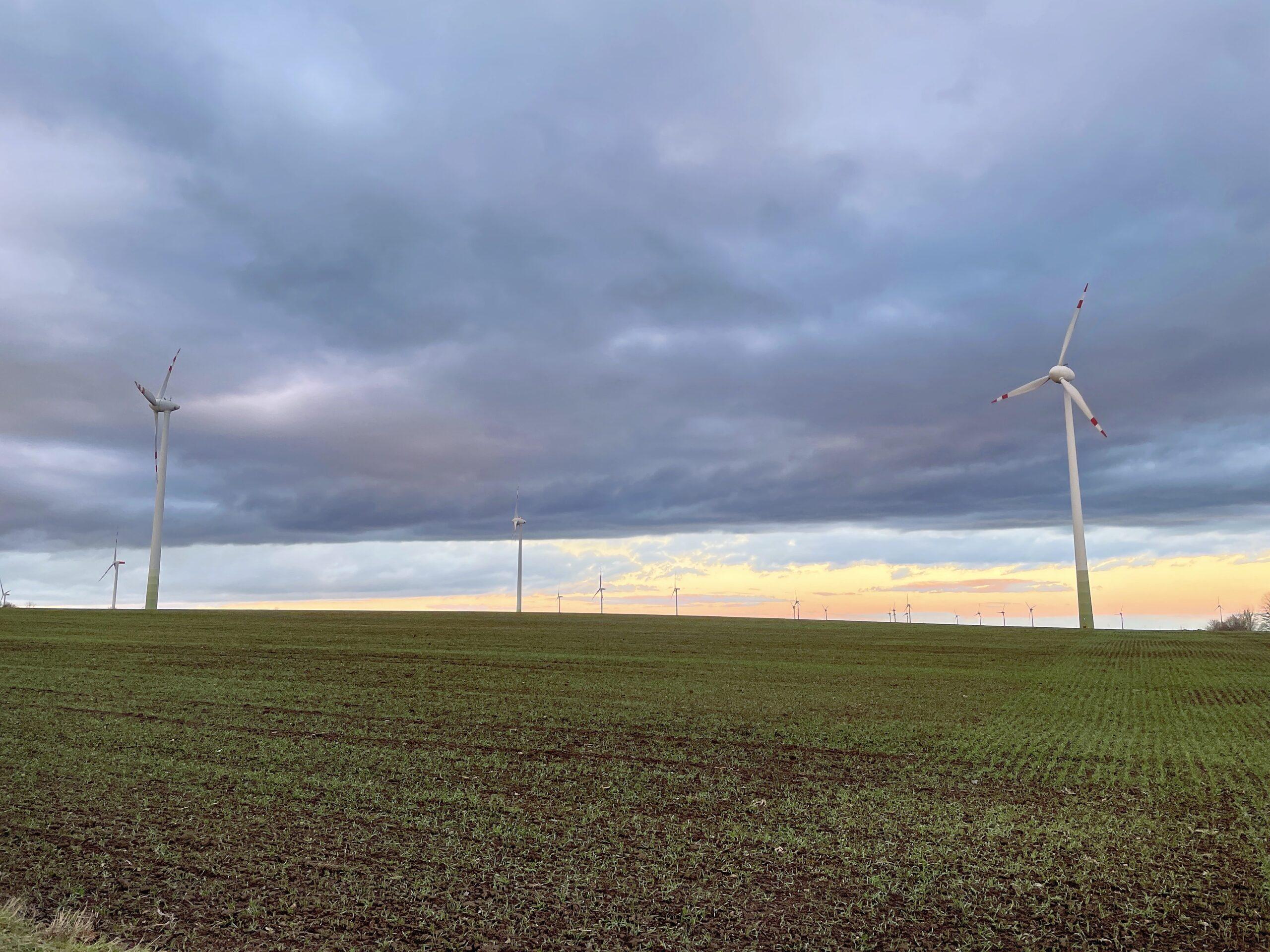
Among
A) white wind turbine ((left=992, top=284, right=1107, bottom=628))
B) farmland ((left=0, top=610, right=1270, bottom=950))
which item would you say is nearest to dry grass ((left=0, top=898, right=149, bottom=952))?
farmland ((left=0, top=610, right=1270, bottom=950))

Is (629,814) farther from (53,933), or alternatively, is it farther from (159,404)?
(159,404)

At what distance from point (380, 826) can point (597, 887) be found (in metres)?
3.42

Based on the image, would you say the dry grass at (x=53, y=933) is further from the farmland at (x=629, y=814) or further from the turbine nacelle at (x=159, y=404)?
the turbine nacelle at (x=159, y=404)

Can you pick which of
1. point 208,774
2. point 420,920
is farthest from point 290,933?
point 208,774

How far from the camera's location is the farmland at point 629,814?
762 cm

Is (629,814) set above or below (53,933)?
below

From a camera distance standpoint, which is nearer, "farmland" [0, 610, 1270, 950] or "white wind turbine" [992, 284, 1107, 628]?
"farmland" [0, 610, 1270, 950]

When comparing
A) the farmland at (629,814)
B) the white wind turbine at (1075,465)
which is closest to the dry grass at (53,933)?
the farmland at (629,814)

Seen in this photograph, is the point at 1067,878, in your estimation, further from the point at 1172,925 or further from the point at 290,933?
the point at 290,933

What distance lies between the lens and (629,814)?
1088cm

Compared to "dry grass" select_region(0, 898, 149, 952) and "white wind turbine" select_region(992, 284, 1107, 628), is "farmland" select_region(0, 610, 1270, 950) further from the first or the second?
"white wind turbine" select_region(992, 284, 1107, 628)

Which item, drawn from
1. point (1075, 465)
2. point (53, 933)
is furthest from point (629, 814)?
Result: point (1075, 465)

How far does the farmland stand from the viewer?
25.0 feet

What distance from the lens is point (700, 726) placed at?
1781 cm
